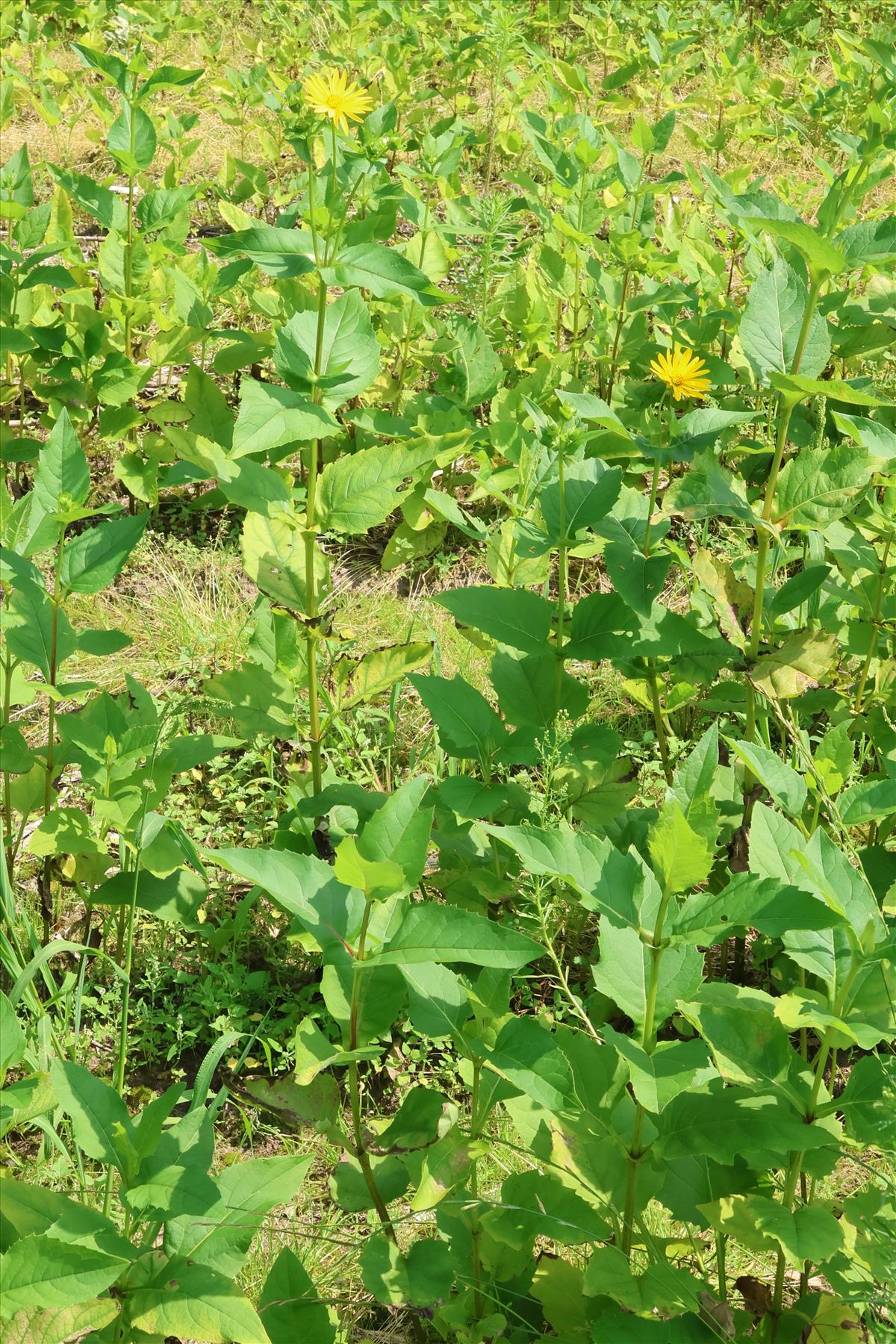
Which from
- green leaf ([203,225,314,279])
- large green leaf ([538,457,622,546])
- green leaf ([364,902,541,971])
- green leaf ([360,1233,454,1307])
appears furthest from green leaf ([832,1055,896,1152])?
green leaf ([203,225,314,279])

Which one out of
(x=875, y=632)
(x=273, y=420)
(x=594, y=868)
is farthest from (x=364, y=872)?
(x=875, y=632)

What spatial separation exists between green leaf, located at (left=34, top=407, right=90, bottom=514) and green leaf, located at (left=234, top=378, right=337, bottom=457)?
468 mm

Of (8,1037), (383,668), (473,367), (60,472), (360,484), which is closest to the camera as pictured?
(8,1037)

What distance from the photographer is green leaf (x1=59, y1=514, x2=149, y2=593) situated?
7.66ft

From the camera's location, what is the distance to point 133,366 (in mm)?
3529

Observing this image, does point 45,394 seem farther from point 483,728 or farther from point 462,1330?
point 462,1330

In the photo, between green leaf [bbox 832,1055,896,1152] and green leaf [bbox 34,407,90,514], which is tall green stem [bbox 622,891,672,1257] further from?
green leaf [bbox 34,407,90,514]

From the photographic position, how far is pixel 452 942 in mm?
1552

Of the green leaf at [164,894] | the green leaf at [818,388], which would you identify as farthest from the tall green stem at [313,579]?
the green leaf at [818,388]

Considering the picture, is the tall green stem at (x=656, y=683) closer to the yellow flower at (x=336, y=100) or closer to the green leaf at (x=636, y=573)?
the green leaf at (x=636, y=573)

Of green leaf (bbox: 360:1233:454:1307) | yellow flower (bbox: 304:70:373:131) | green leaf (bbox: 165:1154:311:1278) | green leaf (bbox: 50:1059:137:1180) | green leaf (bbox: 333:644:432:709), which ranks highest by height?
yellow flower (bbox: 304:70:373:131)

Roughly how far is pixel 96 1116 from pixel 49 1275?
21cm

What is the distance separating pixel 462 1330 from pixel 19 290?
114 inches

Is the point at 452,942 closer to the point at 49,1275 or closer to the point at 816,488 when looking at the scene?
the point at 49,1275
